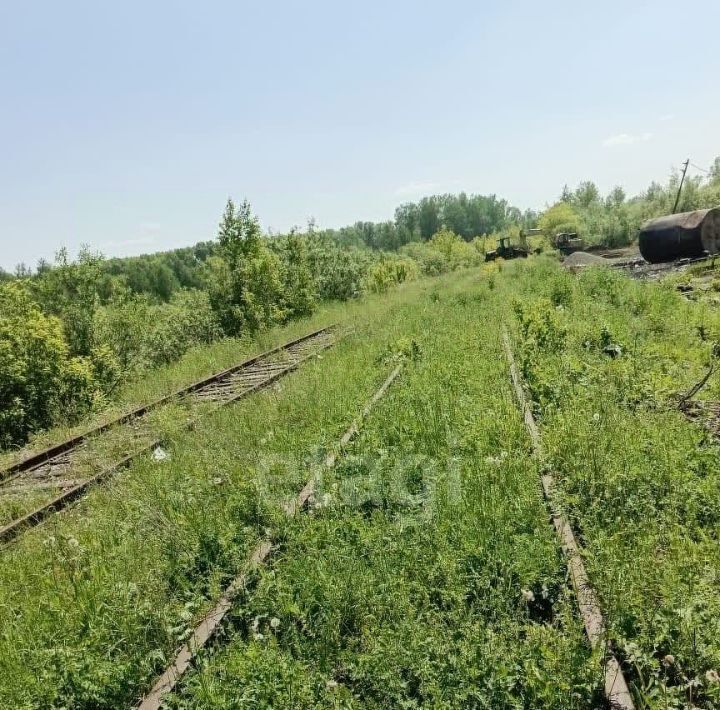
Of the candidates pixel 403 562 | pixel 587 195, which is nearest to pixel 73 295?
pixel 403 562

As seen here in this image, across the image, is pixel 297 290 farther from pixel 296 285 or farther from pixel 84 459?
pixel 84 459

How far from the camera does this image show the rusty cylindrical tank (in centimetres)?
→ 1905

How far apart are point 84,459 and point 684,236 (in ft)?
70.4

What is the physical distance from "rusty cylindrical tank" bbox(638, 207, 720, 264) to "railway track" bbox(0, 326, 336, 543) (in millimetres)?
17170

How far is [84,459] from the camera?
6.69m

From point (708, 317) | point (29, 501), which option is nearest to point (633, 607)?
point (29, 501)

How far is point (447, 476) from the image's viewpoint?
425 centimetres

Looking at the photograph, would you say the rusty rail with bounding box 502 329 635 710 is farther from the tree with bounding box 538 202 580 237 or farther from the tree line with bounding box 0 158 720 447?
the tree with bounding box 538 202 580 237

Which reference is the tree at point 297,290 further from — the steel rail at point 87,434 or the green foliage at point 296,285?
the steel rail at point 87,434

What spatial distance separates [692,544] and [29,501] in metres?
6.23

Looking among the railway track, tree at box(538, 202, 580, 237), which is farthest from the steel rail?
tree at box(538, 202, 580, 237)

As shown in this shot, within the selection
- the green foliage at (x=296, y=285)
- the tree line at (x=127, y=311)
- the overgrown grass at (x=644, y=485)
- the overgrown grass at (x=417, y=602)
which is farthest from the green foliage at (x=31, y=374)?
the green foliage at (x=296, y=285)

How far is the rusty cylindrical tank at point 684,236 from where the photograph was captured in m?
19.0

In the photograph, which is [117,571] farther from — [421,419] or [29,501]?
[421,419]
